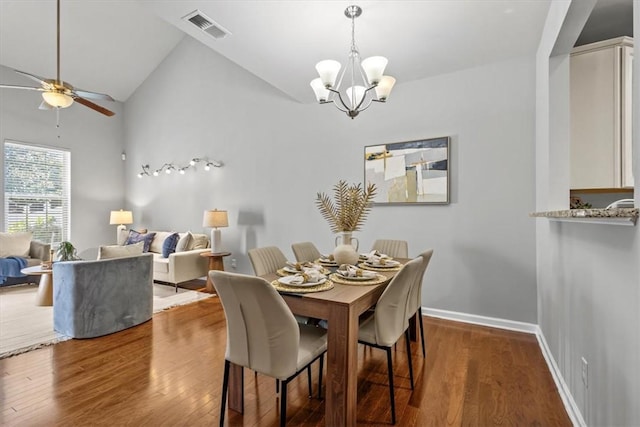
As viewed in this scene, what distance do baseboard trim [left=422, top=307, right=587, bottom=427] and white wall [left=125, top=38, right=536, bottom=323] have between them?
8cm

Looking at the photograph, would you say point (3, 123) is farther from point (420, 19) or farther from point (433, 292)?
point (433, 292)

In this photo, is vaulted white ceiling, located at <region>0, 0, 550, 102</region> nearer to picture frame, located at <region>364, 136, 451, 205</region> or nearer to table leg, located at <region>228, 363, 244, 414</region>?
picture frame, located at <region>364, 136, 451, 205</region>

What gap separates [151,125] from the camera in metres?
6.46

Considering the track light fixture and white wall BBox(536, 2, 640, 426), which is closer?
white wall BBox(536, 2, 640, 426)

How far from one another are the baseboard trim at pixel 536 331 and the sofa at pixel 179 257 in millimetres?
3489

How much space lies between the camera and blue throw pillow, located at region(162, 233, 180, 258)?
518 centimetres

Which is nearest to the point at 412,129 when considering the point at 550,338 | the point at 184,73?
the point at 550,338

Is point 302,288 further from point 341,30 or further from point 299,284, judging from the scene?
point 341,30

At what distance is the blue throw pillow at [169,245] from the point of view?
5182mm

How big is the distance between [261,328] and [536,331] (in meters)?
2.91

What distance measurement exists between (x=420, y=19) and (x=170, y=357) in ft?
11.4

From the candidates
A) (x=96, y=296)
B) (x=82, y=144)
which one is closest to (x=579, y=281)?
(x=96, y=296)

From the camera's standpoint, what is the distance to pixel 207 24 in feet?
8.77

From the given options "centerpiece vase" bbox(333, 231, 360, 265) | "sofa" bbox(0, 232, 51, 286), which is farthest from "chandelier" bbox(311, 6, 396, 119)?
"sofa" bbox(0, 232, 51, 286)
